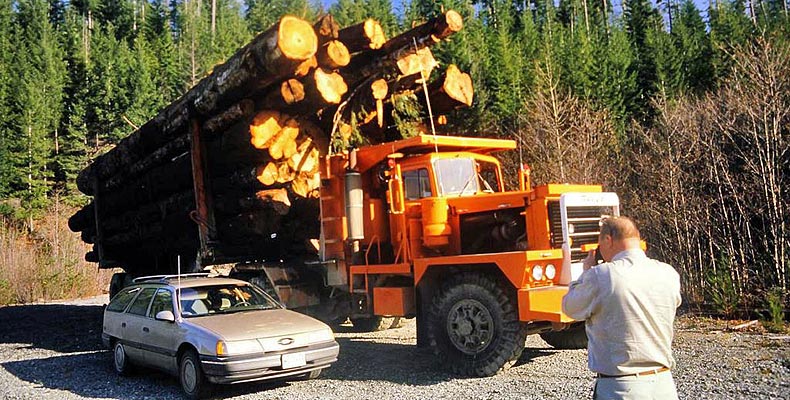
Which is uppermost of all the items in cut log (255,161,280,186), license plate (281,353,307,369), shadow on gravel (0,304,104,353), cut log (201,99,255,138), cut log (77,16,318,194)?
cut log (77,16,318,194)

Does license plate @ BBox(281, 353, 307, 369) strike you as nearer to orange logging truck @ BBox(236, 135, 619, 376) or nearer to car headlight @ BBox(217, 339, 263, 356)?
car headlight @ BBox(217, 339, 263, 356)

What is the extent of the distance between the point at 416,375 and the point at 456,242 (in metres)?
1.78

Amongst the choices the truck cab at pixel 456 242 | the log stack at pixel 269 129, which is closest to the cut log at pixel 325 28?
the log stack at pixel 269 129

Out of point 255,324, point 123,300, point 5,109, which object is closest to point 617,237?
point 255,324

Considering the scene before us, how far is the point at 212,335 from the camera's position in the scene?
24.6 feet

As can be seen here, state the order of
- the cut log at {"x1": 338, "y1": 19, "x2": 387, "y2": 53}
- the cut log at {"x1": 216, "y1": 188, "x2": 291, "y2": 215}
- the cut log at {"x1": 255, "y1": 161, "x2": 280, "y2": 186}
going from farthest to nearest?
the cut log at {"x1": 216, "y1": 188, "x2": 291, "y2": 215} < the cut log at {"x1": 255, "y1": 161, "x2": 280, "y2": 186} < the cut log at {"x1": 338, "y1": 19, "x2": 387, "y2": 53}

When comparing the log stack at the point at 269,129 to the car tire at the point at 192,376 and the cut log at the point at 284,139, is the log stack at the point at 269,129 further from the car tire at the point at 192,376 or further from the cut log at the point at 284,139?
the car tire at the point at 192,376

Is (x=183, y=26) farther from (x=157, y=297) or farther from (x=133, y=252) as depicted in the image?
(x=157, y=297)

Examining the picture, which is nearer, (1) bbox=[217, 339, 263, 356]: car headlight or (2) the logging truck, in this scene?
(1) bbox=[217, 339, 263, 356]: car headlight

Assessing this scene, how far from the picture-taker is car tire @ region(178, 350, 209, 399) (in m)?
7.53

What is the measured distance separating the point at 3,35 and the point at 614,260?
174 feet

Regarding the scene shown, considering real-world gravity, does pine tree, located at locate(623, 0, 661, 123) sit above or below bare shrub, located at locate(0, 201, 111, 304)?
above

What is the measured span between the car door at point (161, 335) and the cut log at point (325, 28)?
3.95 metres

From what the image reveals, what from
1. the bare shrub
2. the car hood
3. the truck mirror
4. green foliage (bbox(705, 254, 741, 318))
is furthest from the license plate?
the bare shrub
